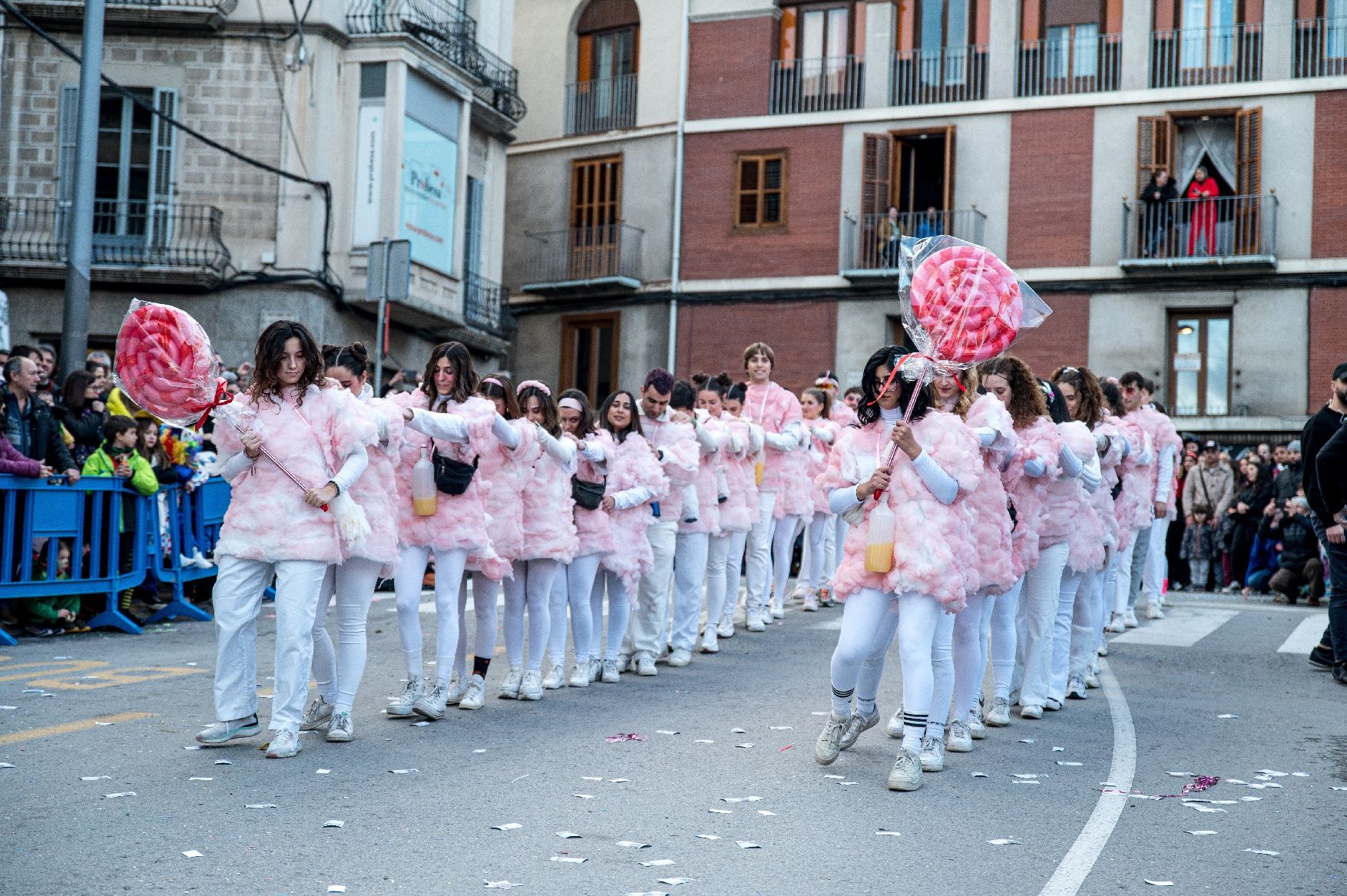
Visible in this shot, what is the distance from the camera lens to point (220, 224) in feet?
82.3

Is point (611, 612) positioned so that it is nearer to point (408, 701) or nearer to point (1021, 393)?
point (408, 701)

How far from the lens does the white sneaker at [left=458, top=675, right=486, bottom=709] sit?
8.95 m

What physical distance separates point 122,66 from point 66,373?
1247cm

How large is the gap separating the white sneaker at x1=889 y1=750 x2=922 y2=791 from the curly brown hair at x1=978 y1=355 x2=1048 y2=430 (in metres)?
2.53

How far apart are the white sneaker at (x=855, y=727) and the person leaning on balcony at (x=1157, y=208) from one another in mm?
23043

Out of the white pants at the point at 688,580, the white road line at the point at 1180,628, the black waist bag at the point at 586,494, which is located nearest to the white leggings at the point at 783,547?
the white road line at the point at 1180,628

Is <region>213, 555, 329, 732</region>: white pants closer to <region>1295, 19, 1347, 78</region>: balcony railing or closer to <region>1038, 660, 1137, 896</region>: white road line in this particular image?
<region>1038, 660, 1137, 896</region>: white road line

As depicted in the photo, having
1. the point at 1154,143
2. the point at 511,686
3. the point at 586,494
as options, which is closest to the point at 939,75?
the point at 1154,143

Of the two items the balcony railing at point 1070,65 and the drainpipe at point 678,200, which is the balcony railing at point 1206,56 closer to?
the balcony railing at point 1070,65

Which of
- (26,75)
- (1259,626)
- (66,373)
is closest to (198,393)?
(66,373)

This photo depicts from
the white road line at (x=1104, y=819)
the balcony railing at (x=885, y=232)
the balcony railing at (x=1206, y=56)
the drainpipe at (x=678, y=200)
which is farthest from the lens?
the drainpipe at (x=678, y=200)

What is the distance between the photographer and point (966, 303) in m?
7.36

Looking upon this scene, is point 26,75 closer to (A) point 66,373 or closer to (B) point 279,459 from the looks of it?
(A) point 66,373

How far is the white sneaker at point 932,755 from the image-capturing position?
7453 mm
